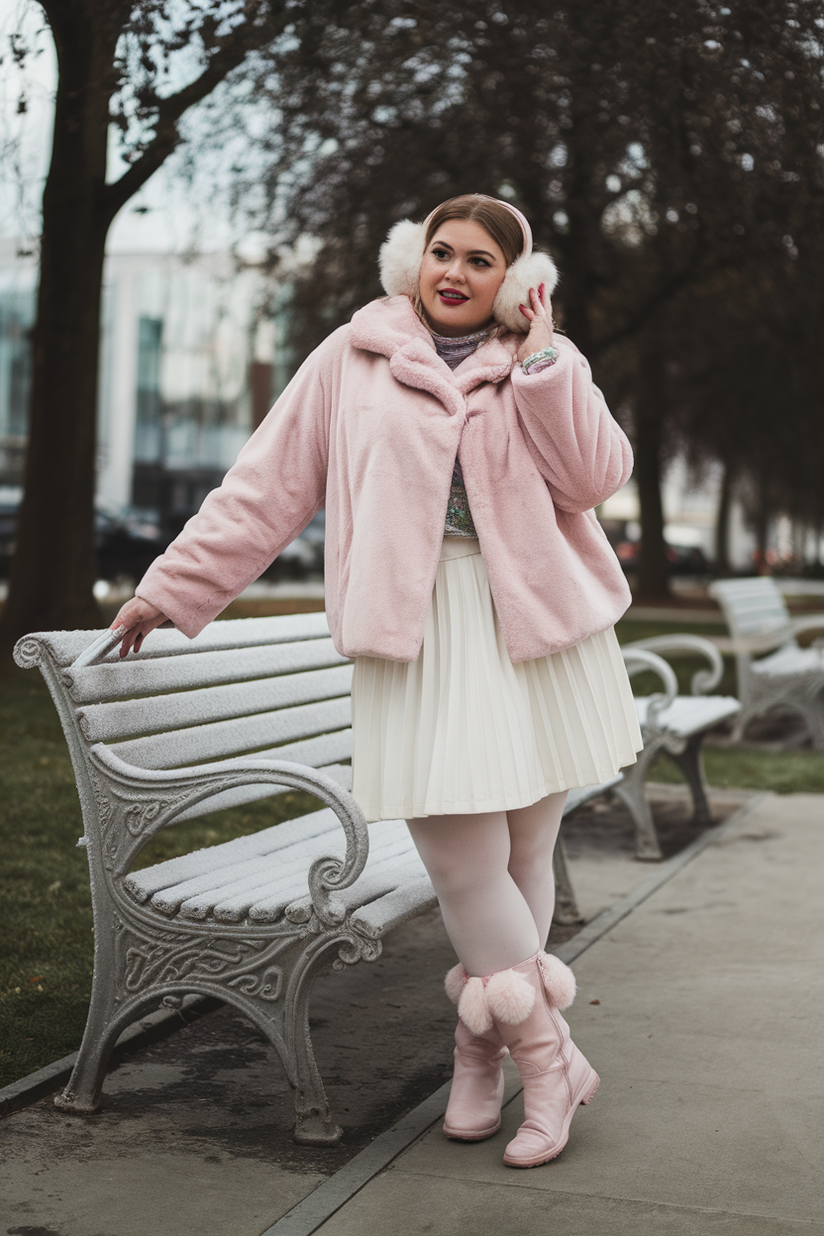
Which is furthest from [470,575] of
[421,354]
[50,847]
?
[50,847]

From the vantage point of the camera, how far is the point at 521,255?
3123 mm

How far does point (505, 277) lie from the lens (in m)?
3.09

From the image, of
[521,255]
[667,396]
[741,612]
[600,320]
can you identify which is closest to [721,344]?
[600,320]

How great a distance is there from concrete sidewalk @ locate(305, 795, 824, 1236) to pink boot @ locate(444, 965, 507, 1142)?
40mm

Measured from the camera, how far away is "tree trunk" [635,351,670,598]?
75.2 ft


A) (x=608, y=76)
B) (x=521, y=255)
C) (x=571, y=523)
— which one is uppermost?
(x=608, y=76)

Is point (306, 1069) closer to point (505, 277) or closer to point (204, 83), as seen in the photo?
point (505, 277)

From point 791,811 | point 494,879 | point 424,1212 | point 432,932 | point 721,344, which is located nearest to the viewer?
point 424,1212

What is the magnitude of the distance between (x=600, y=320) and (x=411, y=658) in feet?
62.2

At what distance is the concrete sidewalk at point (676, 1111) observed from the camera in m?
2.82

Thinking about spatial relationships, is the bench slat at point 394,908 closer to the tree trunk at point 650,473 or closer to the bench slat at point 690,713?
the bench slat at point 690,713

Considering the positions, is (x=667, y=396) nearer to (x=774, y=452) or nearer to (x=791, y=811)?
(x=774, y=452)

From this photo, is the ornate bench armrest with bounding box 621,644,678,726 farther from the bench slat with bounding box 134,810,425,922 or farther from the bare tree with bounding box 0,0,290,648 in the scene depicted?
the bare tree with bounding box 0,0,290,648

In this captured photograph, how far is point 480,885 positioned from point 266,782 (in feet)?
1.73
